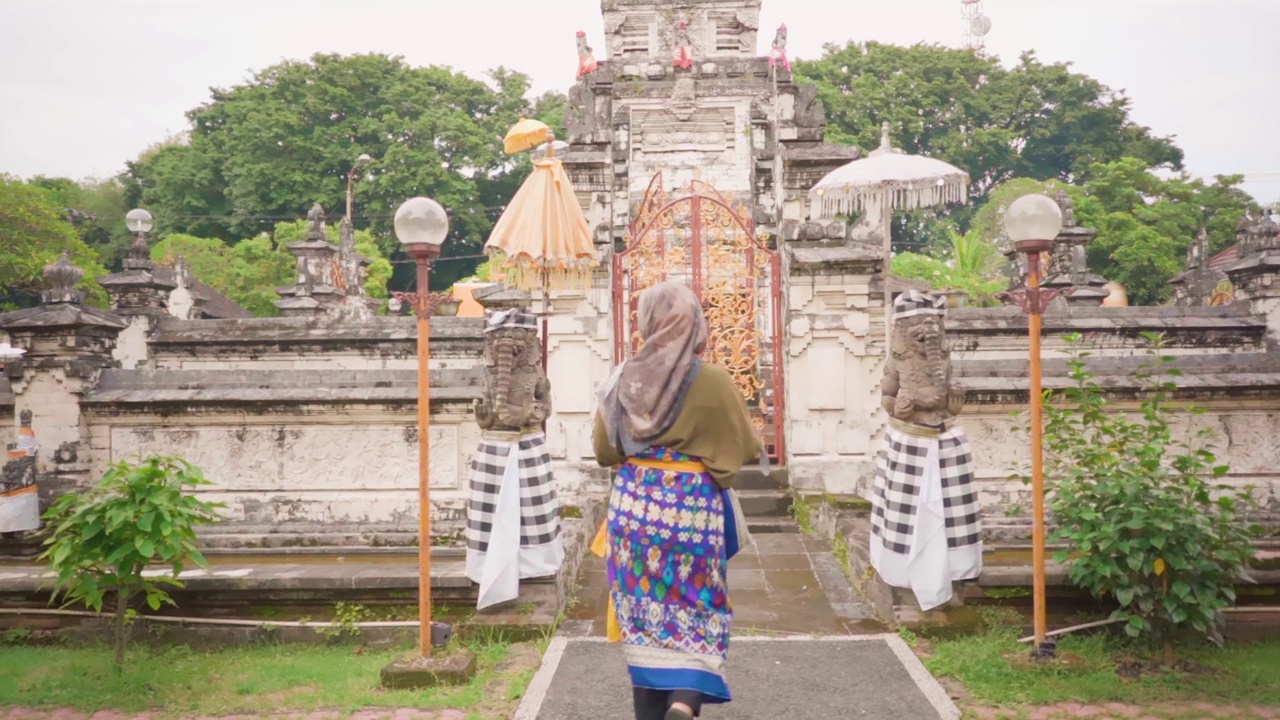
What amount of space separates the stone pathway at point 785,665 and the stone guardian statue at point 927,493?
47 cm

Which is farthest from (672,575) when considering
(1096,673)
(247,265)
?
(247,265)

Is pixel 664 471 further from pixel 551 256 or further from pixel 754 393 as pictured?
pixel 754 393

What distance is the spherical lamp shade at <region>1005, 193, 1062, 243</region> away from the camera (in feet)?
16.2

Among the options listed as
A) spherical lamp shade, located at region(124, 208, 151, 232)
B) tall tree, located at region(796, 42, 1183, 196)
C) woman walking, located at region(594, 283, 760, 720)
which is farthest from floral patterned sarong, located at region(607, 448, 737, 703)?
tall tree, located at region(796, 42, 1183, 196)

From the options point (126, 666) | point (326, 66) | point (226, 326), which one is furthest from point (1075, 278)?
point (326, 66)

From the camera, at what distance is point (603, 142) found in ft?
34.0

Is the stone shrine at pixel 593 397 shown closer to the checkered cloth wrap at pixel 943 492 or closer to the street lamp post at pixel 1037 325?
the checkered cloth wrap at pixel 943 492

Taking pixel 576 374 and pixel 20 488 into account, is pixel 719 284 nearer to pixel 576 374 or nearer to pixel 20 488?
pixel 576 374

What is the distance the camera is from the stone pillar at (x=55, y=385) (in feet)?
25.2

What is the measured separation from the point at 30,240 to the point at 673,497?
27.4 m

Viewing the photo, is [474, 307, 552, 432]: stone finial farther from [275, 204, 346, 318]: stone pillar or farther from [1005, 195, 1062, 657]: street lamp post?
[275, 204, 346, 318]: stone pillar

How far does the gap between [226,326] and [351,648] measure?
7.76 metres

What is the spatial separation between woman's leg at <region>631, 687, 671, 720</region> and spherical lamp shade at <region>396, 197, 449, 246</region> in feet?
8.91

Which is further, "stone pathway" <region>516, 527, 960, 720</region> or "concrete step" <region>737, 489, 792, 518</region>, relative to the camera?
"concrete step" <region>737, 489, 792, 518</region>
